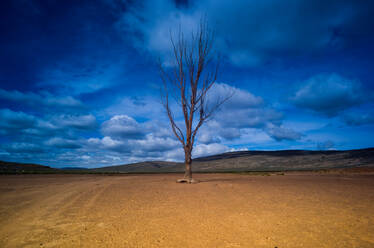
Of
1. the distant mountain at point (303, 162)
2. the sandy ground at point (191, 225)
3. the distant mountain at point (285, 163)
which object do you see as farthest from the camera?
the distant mountain at point (303, 162)

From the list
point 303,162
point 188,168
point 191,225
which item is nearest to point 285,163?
point 303,162

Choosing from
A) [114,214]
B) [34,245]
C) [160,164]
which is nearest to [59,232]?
[34,245]

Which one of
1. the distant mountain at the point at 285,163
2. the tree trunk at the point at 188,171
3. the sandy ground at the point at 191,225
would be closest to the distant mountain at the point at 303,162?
the distant mountain at the point at 285,163

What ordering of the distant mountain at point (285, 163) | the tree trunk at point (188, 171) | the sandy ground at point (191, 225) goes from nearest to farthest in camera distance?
1. the sandy ground at point (191, 225)
2. the tree trunk at point (188, 171)
3. the distant mountain at point (285, 163)

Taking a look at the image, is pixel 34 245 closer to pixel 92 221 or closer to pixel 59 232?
pixel 59 232

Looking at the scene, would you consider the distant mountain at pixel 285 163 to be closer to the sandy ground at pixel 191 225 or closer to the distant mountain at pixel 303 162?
the distant mountain at pixel 303 162

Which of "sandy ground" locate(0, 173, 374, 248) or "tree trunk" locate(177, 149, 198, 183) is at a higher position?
"tree trunk" locate(177, 149, 198, 183)

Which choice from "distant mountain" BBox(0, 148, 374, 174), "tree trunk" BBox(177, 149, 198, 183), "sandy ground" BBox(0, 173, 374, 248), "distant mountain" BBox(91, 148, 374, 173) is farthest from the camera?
"distant mountain" BBox(91, 148, 374, 173)

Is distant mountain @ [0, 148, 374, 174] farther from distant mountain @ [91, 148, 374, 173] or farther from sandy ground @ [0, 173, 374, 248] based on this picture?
sandy ground @ [0, 173, 374, 248]

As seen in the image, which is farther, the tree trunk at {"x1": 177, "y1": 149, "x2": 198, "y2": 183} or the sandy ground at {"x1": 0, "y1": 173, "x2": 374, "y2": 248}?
the tree trunk at {"x1": 177, "y1": 149, "x2": 198, "y2": 183}

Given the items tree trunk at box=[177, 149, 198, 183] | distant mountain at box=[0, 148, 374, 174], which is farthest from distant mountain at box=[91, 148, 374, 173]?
tree trunk at box=[177, 149, 198, 183]

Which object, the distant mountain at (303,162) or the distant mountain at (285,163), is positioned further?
the distant mountain at (303,162)

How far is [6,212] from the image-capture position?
5574 millimetres

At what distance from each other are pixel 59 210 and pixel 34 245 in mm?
2590
